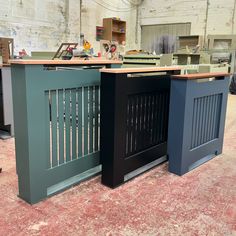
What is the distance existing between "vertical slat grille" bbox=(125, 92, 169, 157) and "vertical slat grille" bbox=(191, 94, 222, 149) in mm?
278

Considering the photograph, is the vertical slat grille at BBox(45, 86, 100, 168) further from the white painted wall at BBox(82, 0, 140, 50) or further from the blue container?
the white painted wall at BBox(82, 0, 140, 50)

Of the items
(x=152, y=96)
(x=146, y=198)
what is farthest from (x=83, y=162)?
(x=152, y=96)

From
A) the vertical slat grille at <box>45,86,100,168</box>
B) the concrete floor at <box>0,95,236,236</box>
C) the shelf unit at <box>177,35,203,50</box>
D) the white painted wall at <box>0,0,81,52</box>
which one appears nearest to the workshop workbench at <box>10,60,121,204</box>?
the vertical slat grille at <box>45,86,100,168</box>

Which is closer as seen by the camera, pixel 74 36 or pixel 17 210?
pixel 17 210

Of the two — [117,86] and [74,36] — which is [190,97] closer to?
[117,86]

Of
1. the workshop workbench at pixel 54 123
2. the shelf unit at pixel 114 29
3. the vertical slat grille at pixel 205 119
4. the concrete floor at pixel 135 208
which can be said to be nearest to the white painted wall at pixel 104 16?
the shelf unit at pixel 114 29

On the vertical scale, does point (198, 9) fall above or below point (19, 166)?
above

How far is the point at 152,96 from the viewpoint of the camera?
7.47ft

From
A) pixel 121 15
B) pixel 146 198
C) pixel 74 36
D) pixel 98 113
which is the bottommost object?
pixel 146 198

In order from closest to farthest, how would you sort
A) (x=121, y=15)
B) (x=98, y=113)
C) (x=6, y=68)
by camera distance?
(x=98, y=113), (x=6, y=68), (x=121, y=15)

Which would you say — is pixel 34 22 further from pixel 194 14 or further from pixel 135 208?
pixel 135 208

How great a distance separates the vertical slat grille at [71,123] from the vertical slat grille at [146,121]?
0.28 m

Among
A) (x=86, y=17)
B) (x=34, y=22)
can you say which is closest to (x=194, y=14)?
(x=86, y=17)

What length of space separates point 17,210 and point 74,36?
621 centimetres
